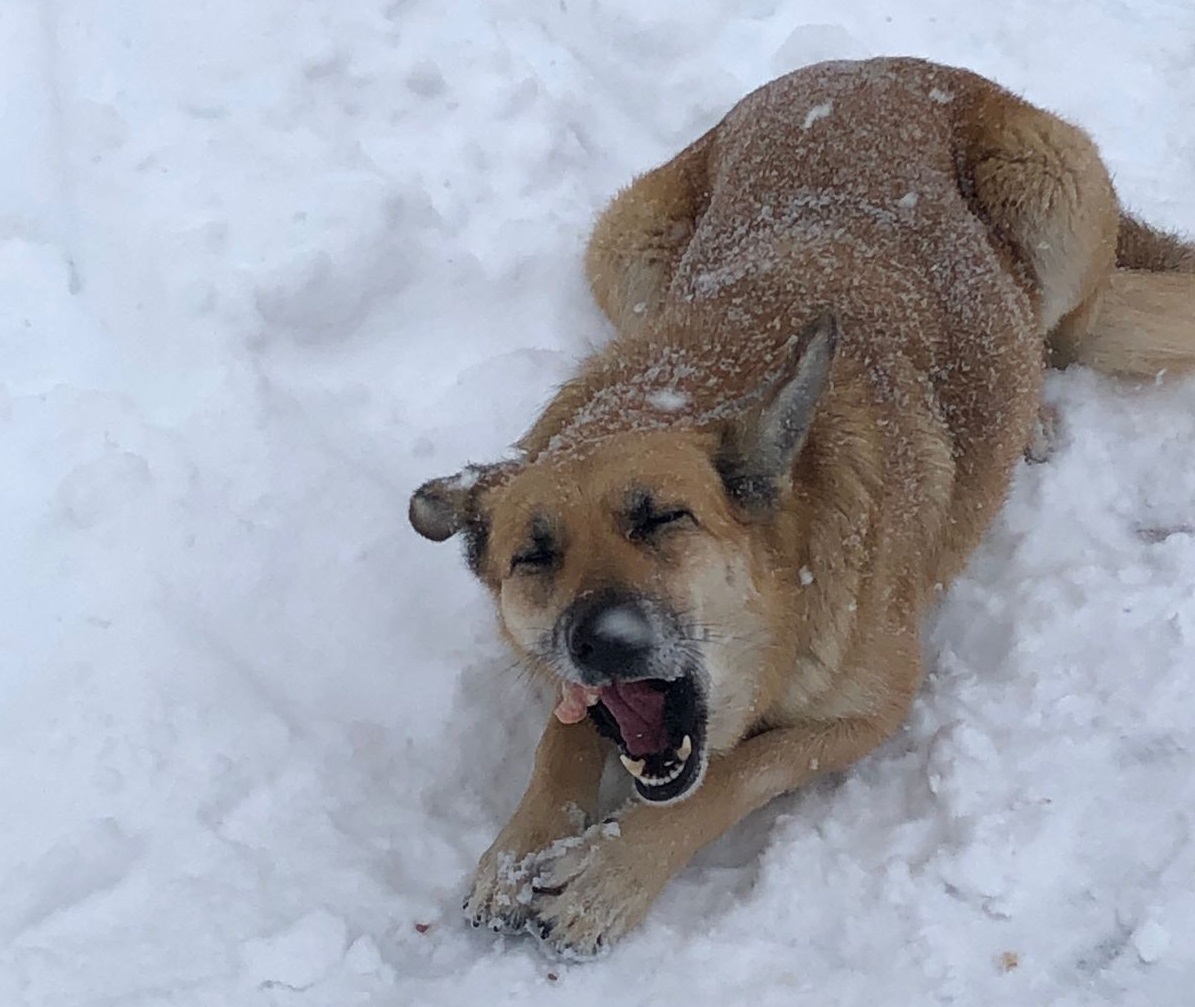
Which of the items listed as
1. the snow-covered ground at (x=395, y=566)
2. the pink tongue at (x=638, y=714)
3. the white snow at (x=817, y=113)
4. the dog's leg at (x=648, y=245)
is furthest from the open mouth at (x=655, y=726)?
the white snow at (x=817, y=113)

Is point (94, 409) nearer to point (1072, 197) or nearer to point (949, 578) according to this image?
point (949, 578)

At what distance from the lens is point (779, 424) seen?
332 cm

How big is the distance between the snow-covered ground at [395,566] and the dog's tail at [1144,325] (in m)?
0.14

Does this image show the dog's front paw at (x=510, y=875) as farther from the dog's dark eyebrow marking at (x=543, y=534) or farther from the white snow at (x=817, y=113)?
the white snow at (x=817, y=113)

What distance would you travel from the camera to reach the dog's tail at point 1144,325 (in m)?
4.89

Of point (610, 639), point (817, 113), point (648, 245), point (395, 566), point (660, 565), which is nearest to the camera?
point (610, 639)

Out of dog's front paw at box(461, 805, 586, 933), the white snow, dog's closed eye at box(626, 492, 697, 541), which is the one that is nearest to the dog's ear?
dog's closed eye at box(626, 492, 697, 541)

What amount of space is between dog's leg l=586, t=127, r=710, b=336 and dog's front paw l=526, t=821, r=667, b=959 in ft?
7.60

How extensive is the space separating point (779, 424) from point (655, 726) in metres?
0.87

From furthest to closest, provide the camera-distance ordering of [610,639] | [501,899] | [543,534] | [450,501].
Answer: [450,501], [501,899], [543,534], [610,639]

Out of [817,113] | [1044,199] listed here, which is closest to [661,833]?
[817,113]

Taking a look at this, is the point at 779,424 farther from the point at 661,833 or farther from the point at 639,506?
the point at 661,833

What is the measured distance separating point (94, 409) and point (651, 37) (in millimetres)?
3431

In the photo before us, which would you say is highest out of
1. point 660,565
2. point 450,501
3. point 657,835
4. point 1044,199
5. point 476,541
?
point 1044,199
